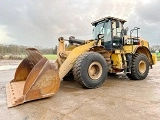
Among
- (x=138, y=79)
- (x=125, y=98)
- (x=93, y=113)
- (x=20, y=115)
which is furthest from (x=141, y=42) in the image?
(x=20, y=115)

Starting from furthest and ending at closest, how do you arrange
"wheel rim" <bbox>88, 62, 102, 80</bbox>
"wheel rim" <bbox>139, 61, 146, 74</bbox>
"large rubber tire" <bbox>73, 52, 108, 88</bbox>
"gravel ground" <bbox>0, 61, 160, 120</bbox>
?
1. "wheel rim" <bbox>139, 61, 146, 74</bbox>
2. "wheel rim" <bbox>88, 62, 102, 80</bbox>
3. "large rubber tire" <bbox>73, 52, 108, 88</bbox>
4. "gravel ground" <bbox>0, 61, 160, 120</bbox>

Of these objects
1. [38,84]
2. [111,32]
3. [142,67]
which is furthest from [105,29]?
[38,84]

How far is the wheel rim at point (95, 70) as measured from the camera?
5.43m

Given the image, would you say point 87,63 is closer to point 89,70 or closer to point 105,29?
point 89,70

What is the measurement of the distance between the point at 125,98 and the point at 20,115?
8.09 feet

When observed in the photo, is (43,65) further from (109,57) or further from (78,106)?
(109,57)

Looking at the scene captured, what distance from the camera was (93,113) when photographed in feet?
11.0

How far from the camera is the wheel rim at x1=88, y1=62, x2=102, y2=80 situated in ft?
17.8

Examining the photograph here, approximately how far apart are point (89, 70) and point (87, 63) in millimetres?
287

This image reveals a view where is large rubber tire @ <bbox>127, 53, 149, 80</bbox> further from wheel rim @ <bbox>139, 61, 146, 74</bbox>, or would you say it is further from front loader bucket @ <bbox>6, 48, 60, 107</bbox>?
front loader bucket @ <bbox>6, 48, 60, 107</bbox>

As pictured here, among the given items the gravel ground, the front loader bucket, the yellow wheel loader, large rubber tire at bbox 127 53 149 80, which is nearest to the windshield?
the yellow wheel loader

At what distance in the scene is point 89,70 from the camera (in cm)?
533

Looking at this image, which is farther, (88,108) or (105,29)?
(105,29)

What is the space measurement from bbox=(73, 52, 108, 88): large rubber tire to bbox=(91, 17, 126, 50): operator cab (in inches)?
55.3
